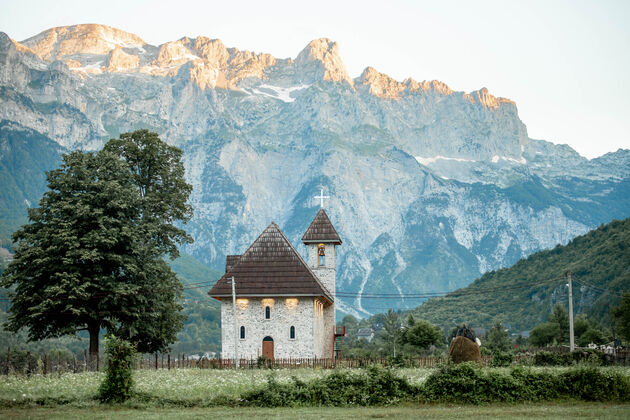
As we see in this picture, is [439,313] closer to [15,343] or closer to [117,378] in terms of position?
[15,343]

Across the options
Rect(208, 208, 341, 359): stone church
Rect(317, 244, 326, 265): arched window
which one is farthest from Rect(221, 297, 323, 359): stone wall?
Rect(317, 244, 326, 265): arched window

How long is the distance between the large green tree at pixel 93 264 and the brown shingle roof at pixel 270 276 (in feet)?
15.7

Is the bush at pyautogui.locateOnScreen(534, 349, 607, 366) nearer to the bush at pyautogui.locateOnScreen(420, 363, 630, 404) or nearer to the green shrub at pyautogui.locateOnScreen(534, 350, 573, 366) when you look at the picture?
the green shrub at pyautogui.locateOnScreen(534, 350, 573, 366)

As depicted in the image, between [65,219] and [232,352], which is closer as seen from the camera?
[65,219]

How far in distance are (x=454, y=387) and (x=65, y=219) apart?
27083 mm

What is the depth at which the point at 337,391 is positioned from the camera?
2811 cm

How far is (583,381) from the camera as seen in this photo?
28.8m

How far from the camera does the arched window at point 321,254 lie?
66000 millimetres

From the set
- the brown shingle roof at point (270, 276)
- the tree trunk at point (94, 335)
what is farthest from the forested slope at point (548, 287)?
the tree trunk at point (94, 335)

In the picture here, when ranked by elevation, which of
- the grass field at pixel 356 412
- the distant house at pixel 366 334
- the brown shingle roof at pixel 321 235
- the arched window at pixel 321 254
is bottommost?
the distant house at pixel 366 334

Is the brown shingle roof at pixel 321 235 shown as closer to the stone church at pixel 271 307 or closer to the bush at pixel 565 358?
the stone church at pixel 271 307

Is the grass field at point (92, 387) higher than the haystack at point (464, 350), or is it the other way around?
the haystack at point (464, 350)

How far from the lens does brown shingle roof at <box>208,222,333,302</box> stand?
2100 inches

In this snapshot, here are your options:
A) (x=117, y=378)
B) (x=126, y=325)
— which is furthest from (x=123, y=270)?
(x=117, y=378)
